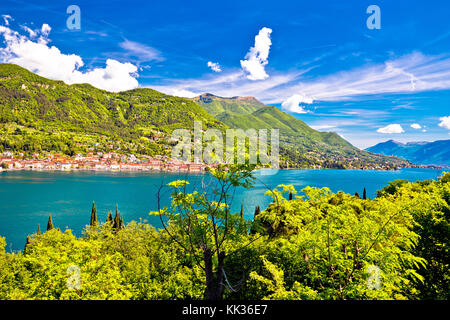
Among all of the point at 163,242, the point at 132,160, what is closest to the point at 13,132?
the point at 132,160

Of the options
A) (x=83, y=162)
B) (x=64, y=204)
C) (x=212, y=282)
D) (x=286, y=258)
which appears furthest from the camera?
(x=83, y=162)

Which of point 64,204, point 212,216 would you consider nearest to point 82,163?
point 64,204

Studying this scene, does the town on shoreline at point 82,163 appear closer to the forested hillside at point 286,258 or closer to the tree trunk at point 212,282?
the forested hillside at point 286,258

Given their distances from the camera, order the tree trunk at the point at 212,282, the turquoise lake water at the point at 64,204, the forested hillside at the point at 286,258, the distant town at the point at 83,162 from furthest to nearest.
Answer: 1. the distant town at the point at 83,162
2. the turquoise lake water at the point at 64,204
3. the forested hillside at the point at 286,258
4. the tree trunk at the point at 212,282

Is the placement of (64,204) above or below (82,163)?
below

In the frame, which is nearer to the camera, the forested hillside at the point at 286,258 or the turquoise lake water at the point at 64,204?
the forested hillside at the point at 286,258

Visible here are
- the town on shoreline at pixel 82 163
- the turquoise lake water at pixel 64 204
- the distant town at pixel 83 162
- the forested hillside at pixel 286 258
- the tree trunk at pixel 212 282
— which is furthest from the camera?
the distant town at pixel 83 162

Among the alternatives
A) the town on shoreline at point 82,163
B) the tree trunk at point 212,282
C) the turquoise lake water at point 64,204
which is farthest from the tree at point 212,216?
the town on shoreline at point 82,163

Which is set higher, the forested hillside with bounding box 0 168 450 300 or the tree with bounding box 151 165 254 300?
the tree with bounding box 151 165 254 300

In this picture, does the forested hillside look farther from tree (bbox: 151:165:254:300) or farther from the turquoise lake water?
the turquoise lake water

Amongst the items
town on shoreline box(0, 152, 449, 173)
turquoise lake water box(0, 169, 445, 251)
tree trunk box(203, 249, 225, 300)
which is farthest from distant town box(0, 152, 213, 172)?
tree trunk box(203, 249, 225, 300)

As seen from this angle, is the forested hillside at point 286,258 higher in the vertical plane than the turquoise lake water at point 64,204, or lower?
higher

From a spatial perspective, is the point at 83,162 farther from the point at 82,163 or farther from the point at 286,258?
the point at 286,258
